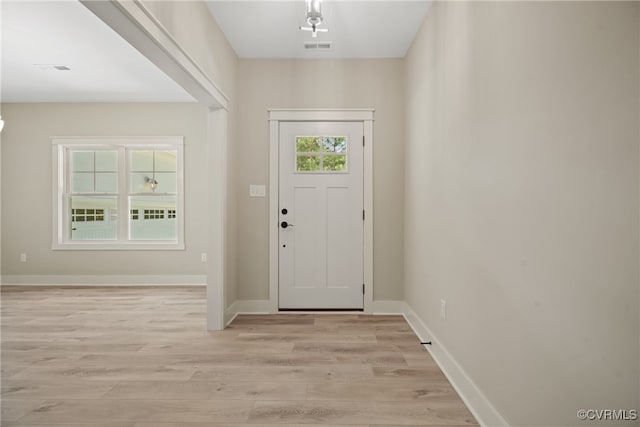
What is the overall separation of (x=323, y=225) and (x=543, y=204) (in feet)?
9.28

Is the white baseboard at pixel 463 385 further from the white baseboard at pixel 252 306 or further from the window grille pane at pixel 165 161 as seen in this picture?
the window grille pane at pixel 165 161

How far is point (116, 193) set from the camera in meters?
5.90

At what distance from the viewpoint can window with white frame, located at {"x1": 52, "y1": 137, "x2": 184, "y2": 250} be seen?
587cm

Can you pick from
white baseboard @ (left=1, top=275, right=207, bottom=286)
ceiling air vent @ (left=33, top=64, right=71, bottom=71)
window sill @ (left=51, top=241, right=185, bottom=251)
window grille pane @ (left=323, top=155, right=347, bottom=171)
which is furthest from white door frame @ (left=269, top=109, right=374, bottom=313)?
ceiling air vent @ (left=33, top=64, right=71, bottom=71)

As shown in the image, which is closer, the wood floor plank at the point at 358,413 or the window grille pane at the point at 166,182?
the wood floor plank at the point at 358,413

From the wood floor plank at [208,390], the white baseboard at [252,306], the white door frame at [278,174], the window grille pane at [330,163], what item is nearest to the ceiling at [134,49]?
Result: the white door frame at [278,174]

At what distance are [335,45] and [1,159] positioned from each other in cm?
552

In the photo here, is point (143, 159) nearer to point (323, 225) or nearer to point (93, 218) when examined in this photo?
point (93, 218)

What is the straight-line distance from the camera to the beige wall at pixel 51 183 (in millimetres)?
5758

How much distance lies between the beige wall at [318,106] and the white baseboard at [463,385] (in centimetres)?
116

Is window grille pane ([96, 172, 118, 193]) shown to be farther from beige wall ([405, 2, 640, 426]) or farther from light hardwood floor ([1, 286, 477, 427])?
beige wall ([405, 2, 640, 426])

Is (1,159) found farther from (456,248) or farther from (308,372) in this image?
(456,248)

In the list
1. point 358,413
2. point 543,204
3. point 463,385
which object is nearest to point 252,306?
point 358,413

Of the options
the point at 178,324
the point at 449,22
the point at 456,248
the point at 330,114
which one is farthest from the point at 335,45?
the point at 178,324
